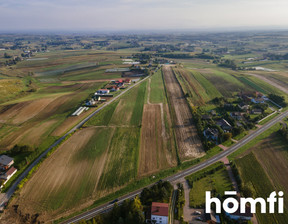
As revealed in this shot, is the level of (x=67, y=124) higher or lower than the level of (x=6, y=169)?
higher

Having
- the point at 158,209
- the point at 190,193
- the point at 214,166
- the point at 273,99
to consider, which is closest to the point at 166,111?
the point at 214,166

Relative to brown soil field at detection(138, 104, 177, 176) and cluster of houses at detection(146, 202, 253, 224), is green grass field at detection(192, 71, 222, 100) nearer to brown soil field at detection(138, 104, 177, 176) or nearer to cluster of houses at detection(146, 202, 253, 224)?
brown soil field at detection(138, 104, 177, 176)

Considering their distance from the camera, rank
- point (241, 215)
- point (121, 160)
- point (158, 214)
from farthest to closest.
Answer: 1. point (121, 160)
2. point (241, 215)
3. point (158, 214)

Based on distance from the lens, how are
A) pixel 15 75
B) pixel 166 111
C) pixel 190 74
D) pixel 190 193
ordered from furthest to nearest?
pixel 15 75 < pixel 190 74 < pixel 166 111 < pixel 190 193

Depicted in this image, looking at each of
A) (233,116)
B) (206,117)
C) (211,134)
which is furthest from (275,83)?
(211,134)

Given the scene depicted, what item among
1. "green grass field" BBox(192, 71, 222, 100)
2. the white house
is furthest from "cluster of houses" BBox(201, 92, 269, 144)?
the white house

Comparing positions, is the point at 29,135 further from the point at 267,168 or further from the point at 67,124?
the point at 267,168

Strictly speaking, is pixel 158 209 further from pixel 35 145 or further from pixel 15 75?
pixel 15 75
